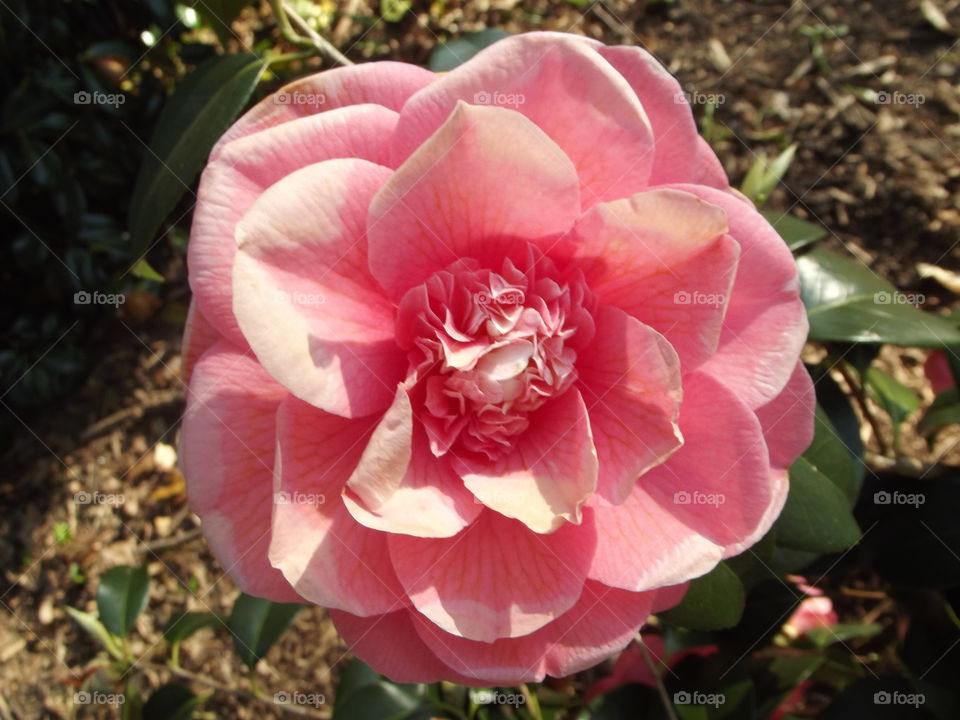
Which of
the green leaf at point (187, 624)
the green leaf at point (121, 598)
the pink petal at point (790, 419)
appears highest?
the pink petal at point (790, 419)

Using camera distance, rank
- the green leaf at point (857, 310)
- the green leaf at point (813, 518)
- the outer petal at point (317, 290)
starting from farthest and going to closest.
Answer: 1. the green leaf at point (857, 310)
2. the green leaf at point (813, 518)
3. the outer petal at point (317, 290)

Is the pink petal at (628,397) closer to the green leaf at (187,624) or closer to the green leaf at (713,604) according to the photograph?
the green leaf at (713,604)

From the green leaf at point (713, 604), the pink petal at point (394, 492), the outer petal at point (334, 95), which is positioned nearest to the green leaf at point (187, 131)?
the outer petal at point (334, 95)

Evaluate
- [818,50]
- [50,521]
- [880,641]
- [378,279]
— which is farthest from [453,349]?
[818,50]

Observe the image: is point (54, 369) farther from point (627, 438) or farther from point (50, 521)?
point (627, 438)

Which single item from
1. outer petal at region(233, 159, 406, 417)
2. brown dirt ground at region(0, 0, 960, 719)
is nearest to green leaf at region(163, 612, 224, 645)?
brown dirt ground at region(0, 0, 960, 719)

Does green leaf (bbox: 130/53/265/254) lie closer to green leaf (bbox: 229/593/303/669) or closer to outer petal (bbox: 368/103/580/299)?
outer petal (bbox: 368/103/580/299)

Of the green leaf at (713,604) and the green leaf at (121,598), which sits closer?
the green leaf at (713,604)
